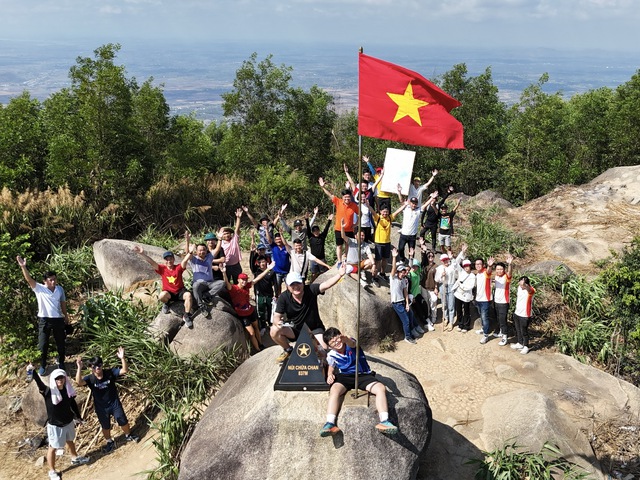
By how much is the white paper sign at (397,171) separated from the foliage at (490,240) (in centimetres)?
357

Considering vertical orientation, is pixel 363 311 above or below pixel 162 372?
above

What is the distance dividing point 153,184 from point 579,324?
51.0 ft

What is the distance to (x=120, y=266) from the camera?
1328cm

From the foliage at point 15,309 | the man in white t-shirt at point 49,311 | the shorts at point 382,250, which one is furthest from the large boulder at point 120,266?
the shorts at point 382,250

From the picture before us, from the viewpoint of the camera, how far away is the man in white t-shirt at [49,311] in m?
9.47

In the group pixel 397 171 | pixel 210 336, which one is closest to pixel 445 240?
pixel 397 171

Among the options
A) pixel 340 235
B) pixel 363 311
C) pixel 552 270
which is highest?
pixel 340 235

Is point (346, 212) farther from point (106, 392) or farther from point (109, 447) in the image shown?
→ point (109, 447)

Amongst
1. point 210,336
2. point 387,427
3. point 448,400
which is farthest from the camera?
point 210,336

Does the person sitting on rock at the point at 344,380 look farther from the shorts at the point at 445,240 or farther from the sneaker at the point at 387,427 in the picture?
the shorts at the point at 445,240

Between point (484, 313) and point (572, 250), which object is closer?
point (484, 313)

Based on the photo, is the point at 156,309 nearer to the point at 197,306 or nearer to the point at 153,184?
the point at 197,306

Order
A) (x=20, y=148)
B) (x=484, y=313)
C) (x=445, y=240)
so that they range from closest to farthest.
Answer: (x=484, y=313) → (x=445, y=240) → (x=20, y=148)

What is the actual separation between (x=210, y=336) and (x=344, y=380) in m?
4.25
